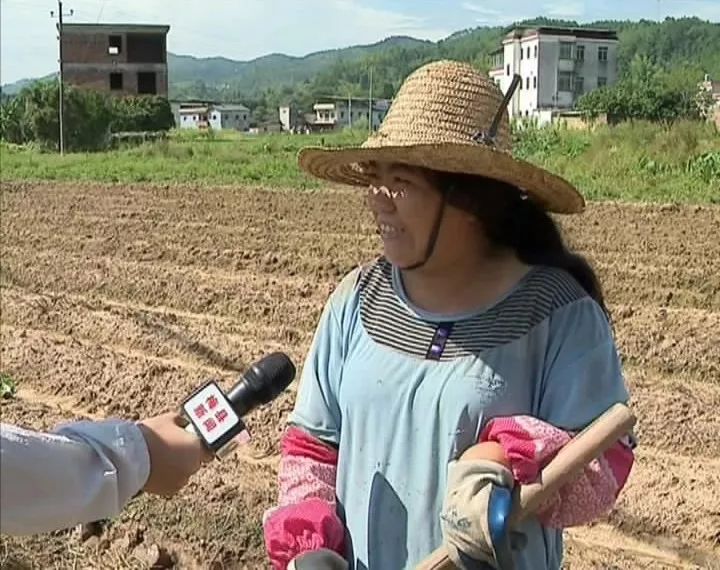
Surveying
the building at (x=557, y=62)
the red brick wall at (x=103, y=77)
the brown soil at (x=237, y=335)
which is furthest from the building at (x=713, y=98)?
the red brick wall at (x=103, y=77)

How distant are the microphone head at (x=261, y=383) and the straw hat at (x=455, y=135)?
40 centimetres

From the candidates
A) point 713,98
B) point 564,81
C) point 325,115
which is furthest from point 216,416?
point 325,115

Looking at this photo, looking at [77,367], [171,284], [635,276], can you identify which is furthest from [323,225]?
[77,367]

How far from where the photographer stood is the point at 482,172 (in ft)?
5.74

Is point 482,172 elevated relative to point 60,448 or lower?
elevated

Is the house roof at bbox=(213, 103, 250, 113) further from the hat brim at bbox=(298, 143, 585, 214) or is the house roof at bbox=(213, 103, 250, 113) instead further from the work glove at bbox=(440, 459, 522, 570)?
the work glove at bbox=(440, 459, 522, 570)

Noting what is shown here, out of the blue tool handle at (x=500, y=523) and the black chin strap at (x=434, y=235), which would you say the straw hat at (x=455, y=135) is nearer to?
the black chin strap at (x=434, y=235)

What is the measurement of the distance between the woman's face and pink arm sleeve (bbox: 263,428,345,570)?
344 mm

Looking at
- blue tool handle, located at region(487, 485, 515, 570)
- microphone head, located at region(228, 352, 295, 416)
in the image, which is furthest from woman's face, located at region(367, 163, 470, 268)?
blue tool handle, located at region(487, 485, 515, 570)

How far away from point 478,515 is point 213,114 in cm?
4174

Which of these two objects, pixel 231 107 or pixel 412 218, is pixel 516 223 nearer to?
pixel 412 218

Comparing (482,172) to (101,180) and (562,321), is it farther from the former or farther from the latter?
(101,180)

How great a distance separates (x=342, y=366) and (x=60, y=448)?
748 millimetres

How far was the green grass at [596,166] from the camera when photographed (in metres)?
8.04
